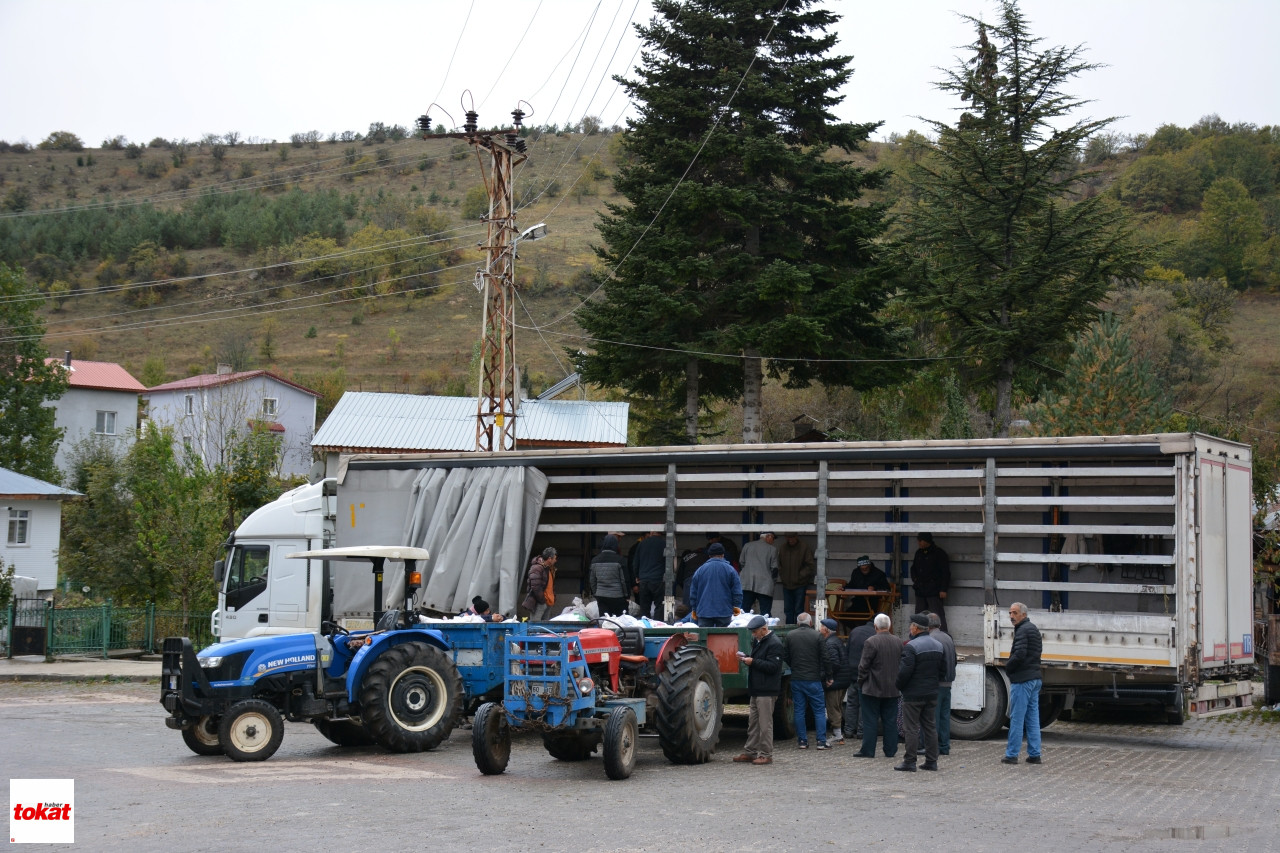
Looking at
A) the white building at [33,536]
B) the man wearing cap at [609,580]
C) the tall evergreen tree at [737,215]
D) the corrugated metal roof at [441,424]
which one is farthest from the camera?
the corrugated metal roof at [441,424]

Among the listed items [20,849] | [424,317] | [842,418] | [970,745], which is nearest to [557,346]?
[424,317]

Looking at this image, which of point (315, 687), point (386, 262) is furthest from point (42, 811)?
point (386, 262)

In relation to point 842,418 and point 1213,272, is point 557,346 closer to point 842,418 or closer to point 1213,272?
point 842,418

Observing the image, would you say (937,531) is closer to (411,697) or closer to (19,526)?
(411,697)

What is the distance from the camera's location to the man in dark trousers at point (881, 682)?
13000mm

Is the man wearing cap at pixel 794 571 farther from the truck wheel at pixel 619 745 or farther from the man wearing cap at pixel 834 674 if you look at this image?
the truck wheel at pixel 619 745

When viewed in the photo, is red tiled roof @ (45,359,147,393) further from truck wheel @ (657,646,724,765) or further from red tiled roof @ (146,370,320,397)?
truck wheel @ (657,646,724,765)

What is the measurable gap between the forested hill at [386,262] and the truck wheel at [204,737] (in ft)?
132

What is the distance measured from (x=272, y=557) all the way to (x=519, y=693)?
27.4 feet

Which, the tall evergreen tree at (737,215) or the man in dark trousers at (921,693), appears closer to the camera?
the man in dark trousers at (921,693)

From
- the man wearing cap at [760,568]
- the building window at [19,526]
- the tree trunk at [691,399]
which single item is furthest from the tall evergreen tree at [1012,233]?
the building window at [19,526]

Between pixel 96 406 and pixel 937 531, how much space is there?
6320 cm

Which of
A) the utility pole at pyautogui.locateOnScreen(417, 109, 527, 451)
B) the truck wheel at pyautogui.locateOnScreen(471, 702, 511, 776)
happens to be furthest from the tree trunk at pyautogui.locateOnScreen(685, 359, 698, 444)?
the truck wheel at pyautogui.locateOnScreen(471, 702, 511, 776)

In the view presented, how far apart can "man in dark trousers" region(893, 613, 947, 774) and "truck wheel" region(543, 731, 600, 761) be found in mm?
3266
